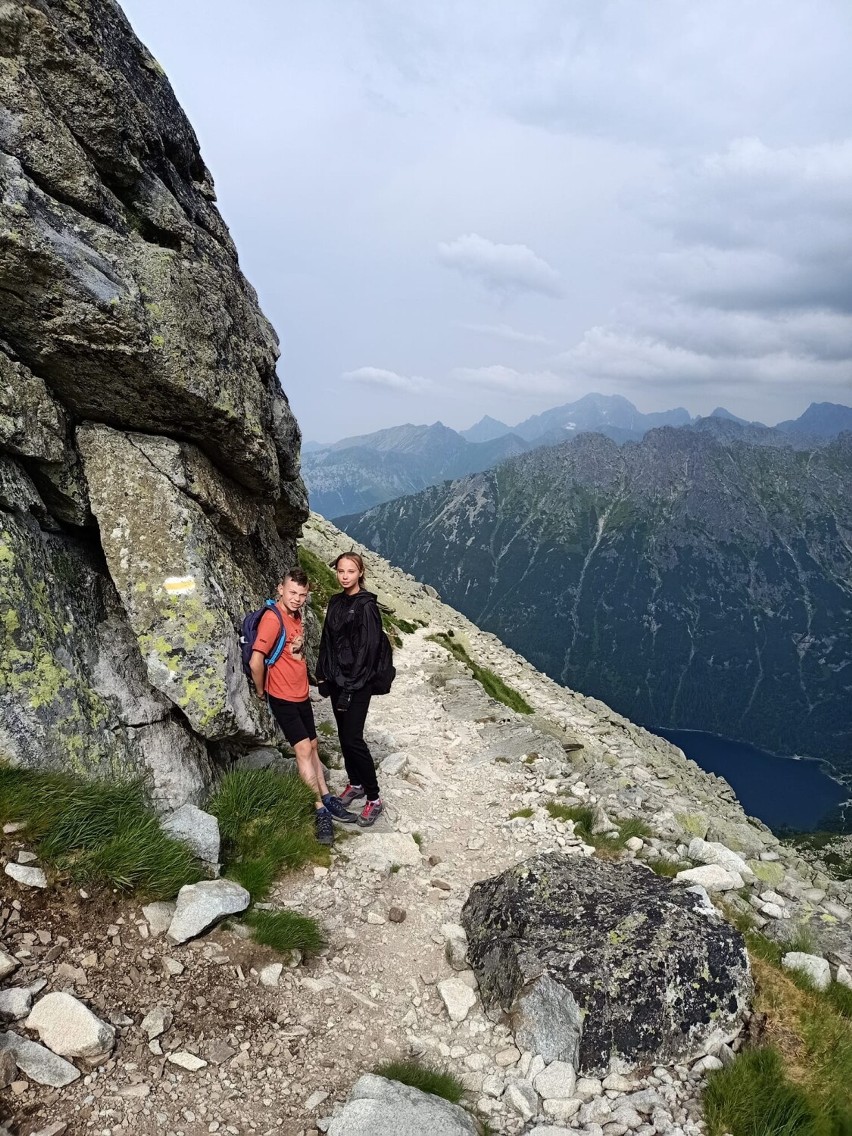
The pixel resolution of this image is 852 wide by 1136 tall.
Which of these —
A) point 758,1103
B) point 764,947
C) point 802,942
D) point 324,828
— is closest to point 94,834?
point 324,828

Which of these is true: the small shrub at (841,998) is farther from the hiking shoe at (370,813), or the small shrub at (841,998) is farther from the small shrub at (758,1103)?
the hiking shoe at (370,813)

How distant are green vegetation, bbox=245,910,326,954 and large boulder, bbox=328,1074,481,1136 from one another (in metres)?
1.78

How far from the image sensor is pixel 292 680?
9.69 m

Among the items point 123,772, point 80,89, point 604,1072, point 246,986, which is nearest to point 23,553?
point 123,772

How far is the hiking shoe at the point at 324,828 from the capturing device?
954 cm

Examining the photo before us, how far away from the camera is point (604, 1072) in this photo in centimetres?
610

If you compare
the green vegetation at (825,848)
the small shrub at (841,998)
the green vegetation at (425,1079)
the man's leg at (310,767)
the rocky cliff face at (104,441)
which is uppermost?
the rocky cliff face at (104,441)

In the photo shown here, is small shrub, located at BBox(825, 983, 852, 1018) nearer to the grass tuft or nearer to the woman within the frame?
the grass tuft

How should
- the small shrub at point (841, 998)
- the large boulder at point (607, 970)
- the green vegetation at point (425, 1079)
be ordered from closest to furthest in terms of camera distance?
the green vegetation at point (425, 1079) < the large boulder at point (607, 970) < the small shrub at point (841, 998)

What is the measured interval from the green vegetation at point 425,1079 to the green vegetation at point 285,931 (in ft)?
5.35

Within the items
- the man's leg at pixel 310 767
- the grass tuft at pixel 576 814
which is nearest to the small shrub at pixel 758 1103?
the grass tuft at pixel 576 814

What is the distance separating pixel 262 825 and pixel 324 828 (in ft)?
3.62

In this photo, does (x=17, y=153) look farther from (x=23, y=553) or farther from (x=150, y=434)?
(x=23, y=553)

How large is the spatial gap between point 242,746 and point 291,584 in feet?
10.0
